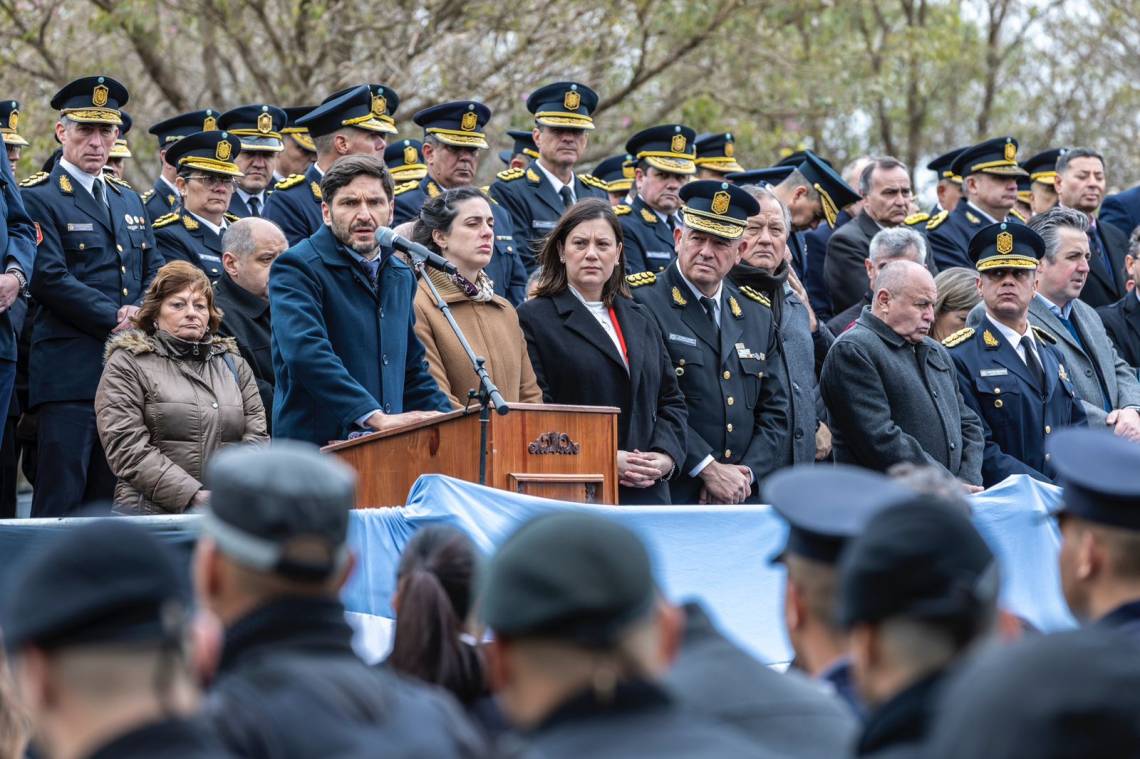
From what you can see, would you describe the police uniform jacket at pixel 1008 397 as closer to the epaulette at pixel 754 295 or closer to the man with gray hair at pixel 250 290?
the epaulette at pixel 754 295

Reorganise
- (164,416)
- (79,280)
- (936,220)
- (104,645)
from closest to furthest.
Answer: (104,645) → (164,416) → (79,280) → (936,220)

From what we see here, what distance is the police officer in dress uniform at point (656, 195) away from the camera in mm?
10117

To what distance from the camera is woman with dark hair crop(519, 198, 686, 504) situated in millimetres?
7961

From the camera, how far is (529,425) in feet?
22.0

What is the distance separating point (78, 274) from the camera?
29.8 feet

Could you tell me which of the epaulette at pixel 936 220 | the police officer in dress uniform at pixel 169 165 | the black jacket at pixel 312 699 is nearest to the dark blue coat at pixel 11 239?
the police officer in dress uniform at pixel 169 165

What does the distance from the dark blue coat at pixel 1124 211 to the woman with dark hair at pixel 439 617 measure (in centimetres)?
900

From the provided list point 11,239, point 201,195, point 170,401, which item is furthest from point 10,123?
point 170,401

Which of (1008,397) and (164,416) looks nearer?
(164,416)

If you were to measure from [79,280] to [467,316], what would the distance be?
2.36 m

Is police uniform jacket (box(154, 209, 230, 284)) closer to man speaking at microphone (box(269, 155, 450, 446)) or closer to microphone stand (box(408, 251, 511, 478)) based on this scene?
man speaking at microphone (box(269, 155, 450, 446))

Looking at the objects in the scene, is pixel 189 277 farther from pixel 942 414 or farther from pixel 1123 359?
pixel 1123 359

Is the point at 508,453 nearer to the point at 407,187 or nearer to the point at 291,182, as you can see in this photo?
the point at 291,182

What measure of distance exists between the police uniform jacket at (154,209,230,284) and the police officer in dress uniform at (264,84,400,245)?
15.4 inches
